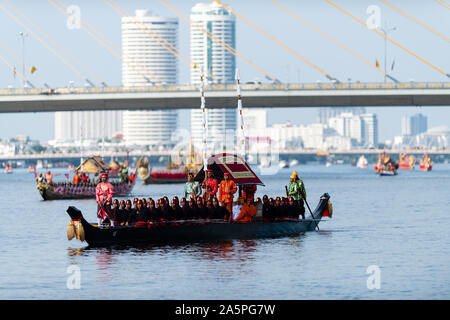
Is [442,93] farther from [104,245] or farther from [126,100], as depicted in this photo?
[104,245]

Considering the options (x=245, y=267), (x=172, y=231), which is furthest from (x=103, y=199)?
(x=245, y=267)

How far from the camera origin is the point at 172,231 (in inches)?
1506

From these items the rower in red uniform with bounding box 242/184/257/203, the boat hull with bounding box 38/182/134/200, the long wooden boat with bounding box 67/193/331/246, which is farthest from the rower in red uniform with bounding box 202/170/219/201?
the boat hull with bounding box 38/182/134/200

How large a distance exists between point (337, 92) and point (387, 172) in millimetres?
54936

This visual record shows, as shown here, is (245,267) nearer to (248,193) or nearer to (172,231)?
(172,231)

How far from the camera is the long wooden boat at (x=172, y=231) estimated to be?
36.7 m

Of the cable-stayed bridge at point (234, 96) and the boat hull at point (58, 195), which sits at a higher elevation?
the cable-stayed bridge at point (234, 96)

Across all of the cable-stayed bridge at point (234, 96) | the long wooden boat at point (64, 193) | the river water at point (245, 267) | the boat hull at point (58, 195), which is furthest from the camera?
the cable-stayed bridge at point (234, 96)

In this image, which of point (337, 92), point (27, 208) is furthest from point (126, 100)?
point (27, 208)

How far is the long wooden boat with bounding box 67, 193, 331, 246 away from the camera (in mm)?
36719

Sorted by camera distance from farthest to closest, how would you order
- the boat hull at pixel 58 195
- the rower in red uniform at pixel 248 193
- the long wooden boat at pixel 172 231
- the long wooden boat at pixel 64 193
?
1. the boat hull at pixel 58 195
2. the long wooden boat at pixel 64 193
3. the rower in red uniform at pixel 248 193
4. the long wooden boat at pixel 172 231

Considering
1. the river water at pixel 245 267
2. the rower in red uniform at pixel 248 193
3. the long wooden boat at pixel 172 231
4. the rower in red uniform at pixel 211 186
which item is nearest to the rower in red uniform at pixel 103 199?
the long wooden boat at pixel 172 231

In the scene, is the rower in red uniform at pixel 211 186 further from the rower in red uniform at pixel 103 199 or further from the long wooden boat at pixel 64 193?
the long wooden boat at pixel 64 193
